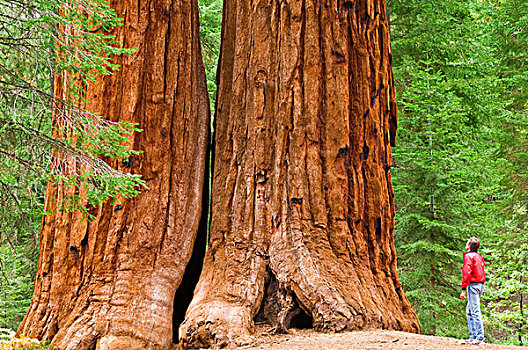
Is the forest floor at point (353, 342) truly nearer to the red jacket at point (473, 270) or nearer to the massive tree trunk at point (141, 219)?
the red jacket at point (473, 270)

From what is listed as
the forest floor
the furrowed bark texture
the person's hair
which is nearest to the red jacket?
the person's hair

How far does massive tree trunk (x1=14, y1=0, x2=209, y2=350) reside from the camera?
484 centimetres

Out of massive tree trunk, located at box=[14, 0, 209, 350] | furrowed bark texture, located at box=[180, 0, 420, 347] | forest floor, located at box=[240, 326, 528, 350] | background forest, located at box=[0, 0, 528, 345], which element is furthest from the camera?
background forest, located at box=[0, 0, 528, 345]

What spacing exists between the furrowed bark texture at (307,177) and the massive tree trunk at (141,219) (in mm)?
436

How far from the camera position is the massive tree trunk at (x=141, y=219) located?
484 cm

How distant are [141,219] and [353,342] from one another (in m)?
2.62

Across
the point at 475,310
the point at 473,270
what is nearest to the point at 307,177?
the point at 473,270

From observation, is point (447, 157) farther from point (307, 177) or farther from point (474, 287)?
point (307, 177)

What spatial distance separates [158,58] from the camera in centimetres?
582

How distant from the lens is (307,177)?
5.00 m

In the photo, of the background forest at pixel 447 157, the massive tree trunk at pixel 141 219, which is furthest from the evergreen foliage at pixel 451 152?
the massive tree trunk at pixel 141 219

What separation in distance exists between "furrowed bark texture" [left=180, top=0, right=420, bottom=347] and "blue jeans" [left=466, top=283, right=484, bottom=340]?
2.24ft

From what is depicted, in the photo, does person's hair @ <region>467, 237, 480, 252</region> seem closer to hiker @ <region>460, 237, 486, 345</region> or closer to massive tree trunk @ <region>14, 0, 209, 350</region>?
hiker @ <region>460, 237, 486, 345</region>

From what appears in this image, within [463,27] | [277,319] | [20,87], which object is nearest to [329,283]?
[277,319]
